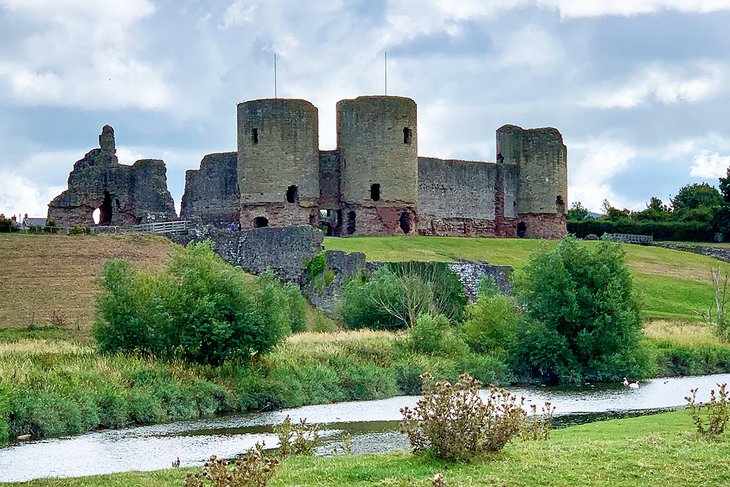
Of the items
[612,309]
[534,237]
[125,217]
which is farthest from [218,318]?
[534,237]

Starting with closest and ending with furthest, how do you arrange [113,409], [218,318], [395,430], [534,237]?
[395,430], [113,409], [218,318], [534,237]

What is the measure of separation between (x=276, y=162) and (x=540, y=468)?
4133cm

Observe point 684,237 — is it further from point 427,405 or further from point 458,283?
point 427,405

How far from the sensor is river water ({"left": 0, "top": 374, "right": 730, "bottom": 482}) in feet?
62.2

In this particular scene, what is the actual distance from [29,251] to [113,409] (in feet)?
77.8

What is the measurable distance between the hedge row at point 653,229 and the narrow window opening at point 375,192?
22620 mm

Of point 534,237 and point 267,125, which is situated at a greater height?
point 267,125

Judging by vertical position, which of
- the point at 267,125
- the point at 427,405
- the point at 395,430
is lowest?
the point at 395,430

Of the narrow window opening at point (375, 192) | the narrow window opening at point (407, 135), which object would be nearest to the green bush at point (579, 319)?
the narrow window opening at point (375, 192)

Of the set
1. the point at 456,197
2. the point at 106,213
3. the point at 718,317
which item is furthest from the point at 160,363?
the point at 456,197

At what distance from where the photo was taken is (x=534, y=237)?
64625 millimetres

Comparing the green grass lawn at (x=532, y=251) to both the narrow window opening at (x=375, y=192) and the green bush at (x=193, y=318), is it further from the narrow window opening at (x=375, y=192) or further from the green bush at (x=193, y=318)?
the green bush at (x=193, y=318)

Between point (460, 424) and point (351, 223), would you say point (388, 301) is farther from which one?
point (460, 424)

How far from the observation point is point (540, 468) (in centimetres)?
1427
